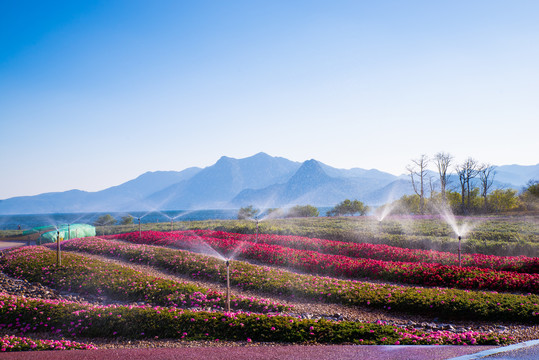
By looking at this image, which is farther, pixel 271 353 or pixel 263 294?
pixel 263 294

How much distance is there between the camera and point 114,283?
13.0m

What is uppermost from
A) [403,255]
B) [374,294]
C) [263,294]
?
[403,255]

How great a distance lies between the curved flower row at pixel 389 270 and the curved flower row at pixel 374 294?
58.8 inches

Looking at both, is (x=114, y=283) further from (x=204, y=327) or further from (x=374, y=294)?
(x=374, y=294)

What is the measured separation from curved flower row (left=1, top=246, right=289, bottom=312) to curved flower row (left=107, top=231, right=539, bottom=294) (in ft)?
18.4

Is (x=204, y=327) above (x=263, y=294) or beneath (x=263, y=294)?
above

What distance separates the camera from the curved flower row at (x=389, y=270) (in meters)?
12.0

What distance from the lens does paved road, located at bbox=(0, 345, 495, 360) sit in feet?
21.3

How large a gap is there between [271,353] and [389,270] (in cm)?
898

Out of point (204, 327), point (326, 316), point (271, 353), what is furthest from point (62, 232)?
point (271, 353)

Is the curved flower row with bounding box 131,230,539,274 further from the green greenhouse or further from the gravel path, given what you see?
the green greenhouse

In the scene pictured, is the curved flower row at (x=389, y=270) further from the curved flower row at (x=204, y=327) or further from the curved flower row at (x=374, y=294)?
the curved flower row at (x=204, y=327)

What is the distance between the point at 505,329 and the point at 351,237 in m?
14.2

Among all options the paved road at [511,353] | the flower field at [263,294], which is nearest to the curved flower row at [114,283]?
the flower field at [263,294]
